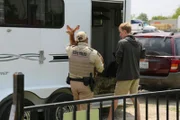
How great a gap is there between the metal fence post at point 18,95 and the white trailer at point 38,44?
2630 mm

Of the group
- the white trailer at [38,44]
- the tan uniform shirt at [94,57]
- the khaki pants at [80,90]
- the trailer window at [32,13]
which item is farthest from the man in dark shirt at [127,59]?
the trailer window at [32,13]

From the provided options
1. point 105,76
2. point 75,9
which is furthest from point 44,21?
point 105,76

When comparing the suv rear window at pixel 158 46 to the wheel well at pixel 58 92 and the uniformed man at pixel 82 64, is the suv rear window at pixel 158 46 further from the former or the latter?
the uniformed man at pixel 82 64

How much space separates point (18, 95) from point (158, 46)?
6064 millimetres

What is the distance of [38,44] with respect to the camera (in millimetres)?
5254

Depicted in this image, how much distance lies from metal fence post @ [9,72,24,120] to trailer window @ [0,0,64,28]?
273 centimetres

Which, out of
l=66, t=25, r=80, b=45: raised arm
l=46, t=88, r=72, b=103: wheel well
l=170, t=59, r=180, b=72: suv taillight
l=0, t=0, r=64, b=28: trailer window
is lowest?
l=46, t=88, r=72, b=103: wheel well

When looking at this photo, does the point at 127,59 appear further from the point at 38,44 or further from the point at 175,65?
the point at 175,65

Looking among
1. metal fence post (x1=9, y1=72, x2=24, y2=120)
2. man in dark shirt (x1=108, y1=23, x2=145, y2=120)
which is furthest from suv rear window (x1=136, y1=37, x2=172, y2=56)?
metal fence post (x1=9, y1=72, x2=24, y2=120)

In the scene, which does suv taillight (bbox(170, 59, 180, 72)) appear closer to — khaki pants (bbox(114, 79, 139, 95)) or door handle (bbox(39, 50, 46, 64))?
khaki pants (bbox(114, 79, 139, 95))

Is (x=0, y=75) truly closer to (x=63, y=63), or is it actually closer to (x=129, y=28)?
(x=63, y=63)

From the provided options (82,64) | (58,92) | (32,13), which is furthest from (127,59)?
(32,13)

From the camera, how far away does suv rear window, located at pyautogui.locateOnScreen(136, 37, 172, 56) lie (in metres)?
7.85

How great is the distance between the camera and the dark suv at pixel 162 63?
764 cm
